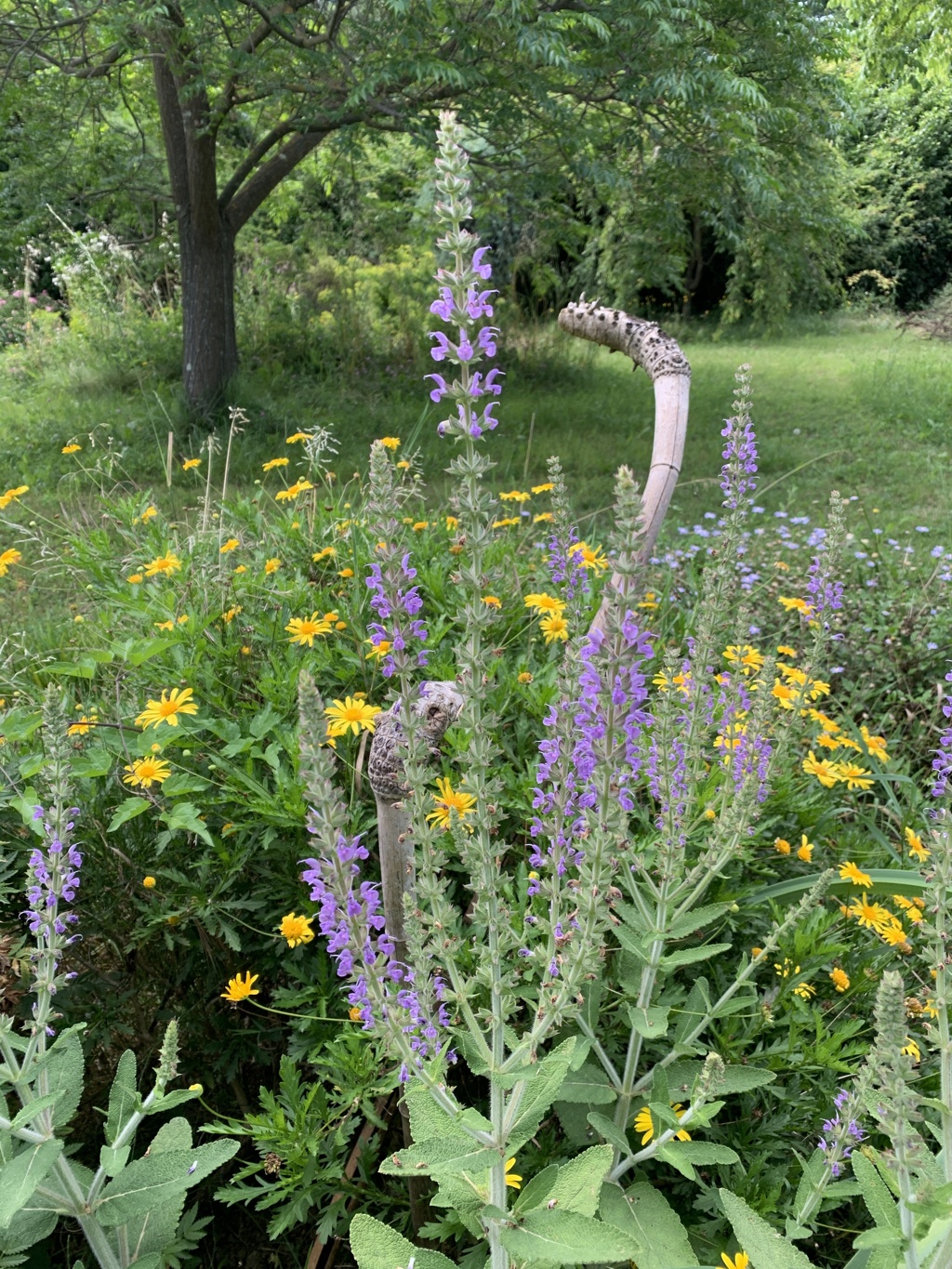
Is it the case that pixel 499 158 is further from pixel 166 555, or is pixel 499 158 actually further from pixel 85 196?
pixel 166 555

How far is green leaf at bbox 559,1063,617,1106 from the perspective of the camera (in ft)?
4.77

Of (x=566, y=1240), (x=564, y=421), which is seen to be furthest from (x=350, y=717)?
(x=564, y=421)

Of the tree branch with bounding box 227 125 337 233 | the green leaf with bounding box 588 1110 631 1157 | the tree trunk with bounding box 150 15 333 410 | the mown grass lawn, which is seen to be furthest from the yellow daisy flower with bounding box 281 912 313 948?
the tree branch with bounding box 227 125 337 233

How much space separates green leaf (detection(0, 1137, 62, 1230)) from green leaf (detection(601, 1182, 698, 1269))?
81 centimetres

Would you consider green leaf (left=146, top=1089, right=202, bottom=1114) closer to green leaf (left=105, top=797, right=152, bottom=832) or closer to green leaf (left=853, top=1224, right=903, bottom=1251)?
green leaf (left=105, top=797, right=152, bottom=832)

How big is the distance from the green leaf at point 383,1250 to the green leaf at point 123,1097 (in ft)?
1.39

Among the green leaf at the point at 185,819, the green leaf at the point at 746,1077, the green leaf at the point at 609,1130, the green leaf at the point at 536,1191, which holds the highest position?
the green leaf at the point at 185,819

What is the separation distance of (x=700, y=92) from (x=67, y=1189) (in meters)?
6.61

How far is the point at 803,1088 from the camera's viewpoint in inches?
69.9

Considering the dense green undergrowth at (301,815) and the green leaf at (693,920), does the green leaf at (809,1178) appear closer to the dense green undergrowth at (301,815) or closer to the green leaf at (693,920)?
the dense green undergrowth at (301,815)

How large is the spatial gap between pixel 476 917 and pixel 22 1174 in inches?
27.9

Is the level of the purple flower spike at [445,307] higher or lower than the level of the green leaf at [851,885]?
higher

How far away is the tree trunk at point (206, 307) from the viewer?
7.83 m

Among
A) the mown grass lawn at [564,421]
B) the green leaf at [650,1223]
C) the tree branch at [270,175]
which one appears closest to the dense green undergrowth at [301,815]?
the green leaf at [650,1223]
